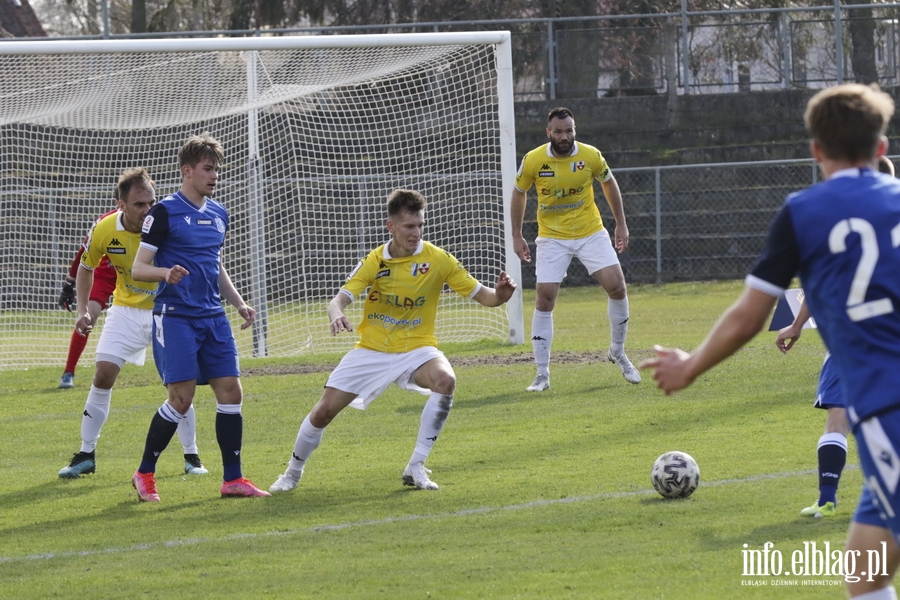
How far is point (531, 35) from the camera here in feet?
83.5

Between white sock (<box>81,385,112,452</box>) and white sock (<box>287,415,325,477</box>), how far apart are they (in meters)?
1.68

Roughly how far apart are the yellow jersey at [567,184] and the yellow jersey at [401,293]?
3748 mm

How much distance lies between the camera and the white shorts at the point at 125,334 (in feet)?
26.0

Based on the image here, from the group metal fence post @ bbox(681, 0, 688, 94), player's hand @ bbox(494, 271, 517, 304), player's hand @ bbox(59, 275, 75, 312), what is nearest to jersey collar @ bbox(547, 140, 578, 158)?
player's hand @ bbox(494, 271, 517, 304)

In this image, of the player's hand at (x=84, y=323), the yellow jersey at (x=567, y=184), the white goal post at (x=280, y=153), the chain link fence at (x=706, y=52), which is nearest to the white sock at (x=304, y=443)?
the player's hand at (x=84, y=323)

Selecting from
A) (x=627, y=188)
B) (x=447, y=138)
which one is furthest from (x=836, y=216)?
(x=627, y=188)

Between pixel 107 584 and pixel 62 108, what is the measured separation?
915cm

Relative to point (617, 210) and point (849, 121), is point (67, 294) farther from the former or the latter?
point (849, 121)

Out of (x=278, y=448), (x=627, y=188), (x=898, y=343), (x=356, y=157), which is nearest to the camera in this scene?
(x=898, y=343)

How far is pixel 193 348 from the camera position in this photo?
6.67 metres

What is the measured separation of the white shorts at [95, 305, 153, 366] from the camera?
793 cm

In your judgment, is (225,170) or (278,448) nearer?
(278,448)

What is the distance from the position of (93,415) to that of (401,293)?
248 cm

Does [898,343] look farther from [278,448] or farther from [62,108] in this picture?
[62,108]
